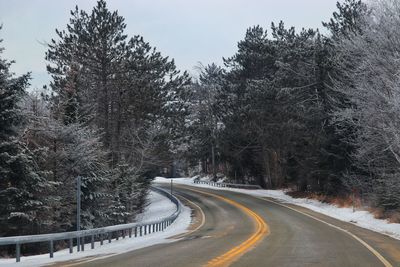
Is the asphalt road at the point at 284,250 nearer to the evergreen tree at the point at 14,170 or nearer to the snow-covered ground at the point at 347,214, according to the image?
the snow-covered ground at the point at 347,214

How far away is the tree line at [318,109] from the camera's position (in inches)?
952

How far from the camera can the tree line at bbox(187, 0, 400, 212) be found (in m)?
24.2

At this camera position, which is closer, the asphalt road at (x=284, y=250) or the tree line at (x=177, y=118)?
the asphalt road at (x=284, y=250)

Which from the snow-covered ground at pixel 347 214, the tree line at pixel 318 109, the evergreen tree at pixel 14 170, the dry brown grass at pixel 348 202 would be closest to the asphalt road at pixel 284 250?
the snow-covered ground at pixel 347 214

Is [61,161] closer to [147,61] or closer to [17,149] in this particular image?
[17,149]

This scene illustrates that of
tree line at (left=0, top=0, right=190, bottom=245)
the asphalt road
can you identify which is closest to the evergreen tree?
tree line at (left=0, top=0, right=190, bottom=245)

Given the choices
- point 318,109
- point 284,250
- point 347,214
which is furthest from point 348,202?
point 284,250

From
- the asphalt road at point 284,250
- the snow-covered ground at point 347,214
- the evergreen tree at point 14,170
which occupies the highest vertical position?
the evergreen tree at point 14,170

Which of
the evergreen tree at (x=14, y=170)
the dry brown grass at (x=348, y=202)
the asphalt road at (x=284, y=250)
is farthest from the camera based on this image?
the dry brown grass at (x=348, y=202)

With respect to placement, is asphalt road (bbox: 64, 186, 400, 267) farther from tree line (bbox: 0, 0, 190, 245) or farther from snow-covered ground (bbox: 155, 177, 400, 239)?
tree line (bbox: 0, 0, 190, 245)

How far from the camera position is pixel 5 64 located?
21141 mm

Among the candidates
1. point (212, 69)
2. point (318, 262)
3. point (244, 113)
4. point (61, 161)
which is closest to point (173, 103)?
point (244, 113)

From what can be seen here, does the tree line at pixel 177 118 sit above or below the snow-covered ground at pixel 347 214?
above

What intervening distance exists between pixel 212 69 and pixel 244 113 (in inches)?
1239
